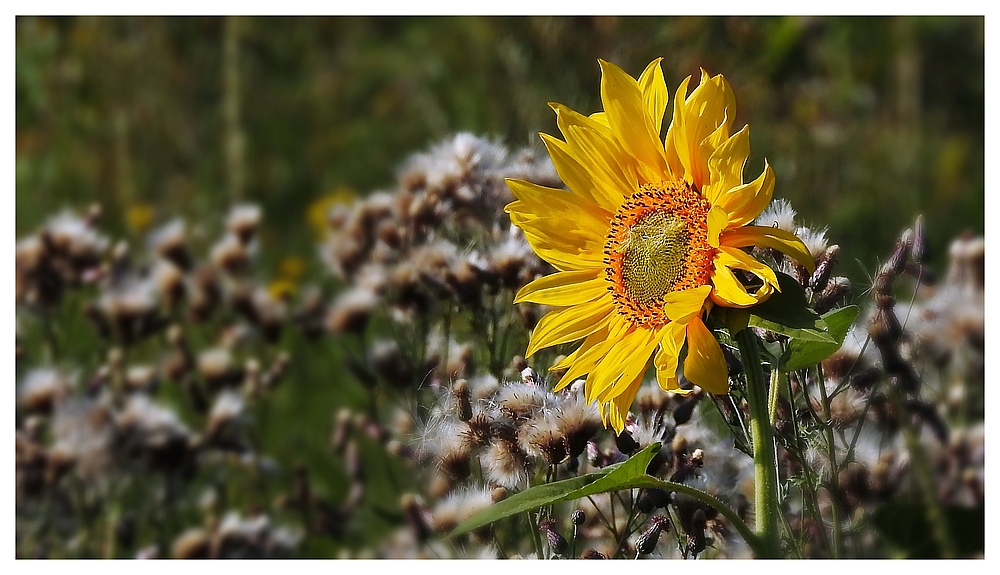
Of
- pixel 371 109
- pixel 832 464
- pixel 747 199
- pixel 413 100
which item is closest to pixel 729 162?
pixel 747 199

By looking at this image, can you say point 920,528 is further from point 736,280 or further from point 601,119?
point 601,119

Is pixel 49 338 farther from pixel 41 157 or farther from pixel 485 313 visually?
pixel 41 157

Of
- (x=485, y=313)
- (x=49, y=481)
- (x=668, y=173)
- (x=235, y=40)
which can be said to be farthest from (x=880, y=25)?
(x=49, y=481)

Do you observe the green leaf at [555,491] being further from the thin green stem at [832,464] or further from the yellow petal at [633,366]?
the thin green stem at [832,464]

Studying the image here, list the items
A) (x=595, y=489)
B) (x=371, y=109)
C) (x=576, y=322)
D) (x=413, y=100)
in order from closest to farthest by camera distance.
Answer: (x=595, y=489) → (x=576, y=322) → (x=413, y=100) → (x=371, y=109)

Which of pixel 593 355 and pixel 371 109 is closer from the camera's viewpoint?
pixel 593 355

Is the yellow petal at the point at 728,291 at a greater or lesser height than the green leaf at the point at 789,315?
greater

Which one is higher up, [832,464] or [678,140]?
[678,140]

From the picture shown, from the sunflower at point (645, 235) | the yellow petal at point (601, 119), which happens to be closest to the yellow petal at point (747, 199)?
the sunflower at point (645, 235)
